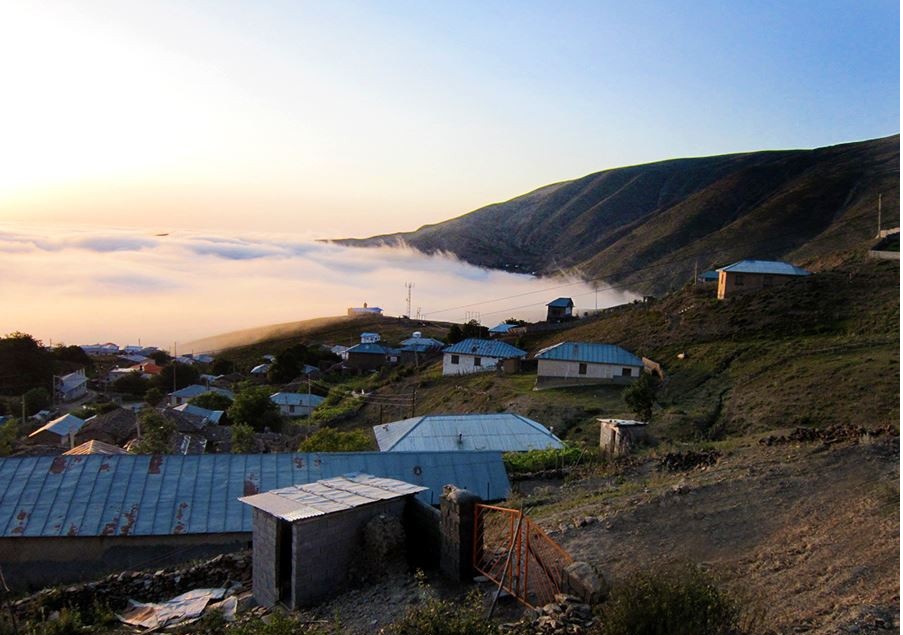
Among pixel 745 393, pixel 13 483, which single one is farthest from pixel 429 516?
pixel 745 393

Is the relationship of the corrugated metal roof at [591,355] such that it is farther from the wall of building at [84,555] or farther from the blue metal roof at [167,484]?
the wall of building at [84,555]

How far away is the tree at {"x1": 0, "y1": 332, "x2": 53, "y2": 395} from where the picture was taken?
2336 inches

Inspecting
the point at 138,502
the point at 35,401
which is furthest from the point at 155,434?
the point at 35,401

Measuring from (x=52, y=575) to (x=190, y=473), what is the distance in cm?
274

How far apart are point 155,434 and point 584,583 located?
2183 centimetres

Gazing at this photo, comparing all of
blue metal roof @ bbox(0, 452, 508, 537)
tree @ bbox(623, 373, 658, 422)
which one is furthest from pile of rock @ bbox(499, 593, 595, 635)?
tree @ bbox(623, 373, 658, 422)

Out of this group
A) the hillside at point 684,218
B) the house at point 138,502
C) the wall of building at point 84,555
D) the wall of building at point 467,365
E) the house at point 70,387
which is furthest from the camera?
the hillside at point 684,218

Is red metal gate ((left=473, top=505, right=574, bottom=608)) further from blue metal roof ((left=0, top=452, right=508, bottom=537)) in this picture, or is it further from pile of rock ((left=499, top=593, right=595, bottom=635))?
blue metal roof ((left=0, top=452, right=508, bottom=537))

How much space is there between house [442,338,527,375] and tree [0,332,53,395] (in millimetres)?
36536

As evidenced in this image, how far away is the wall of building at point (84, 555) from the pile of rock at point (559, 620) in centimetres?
709

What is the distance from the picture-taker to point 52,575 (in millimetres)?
11680

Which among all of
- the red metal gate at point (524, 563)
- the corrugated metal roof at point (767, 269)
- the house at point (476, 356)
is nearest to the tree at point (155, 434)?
the red metal gate at point (524, 563)

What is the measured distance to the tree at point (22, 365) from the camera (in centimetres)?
5934

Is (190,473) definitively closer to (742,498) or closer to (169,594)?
(169,594)
